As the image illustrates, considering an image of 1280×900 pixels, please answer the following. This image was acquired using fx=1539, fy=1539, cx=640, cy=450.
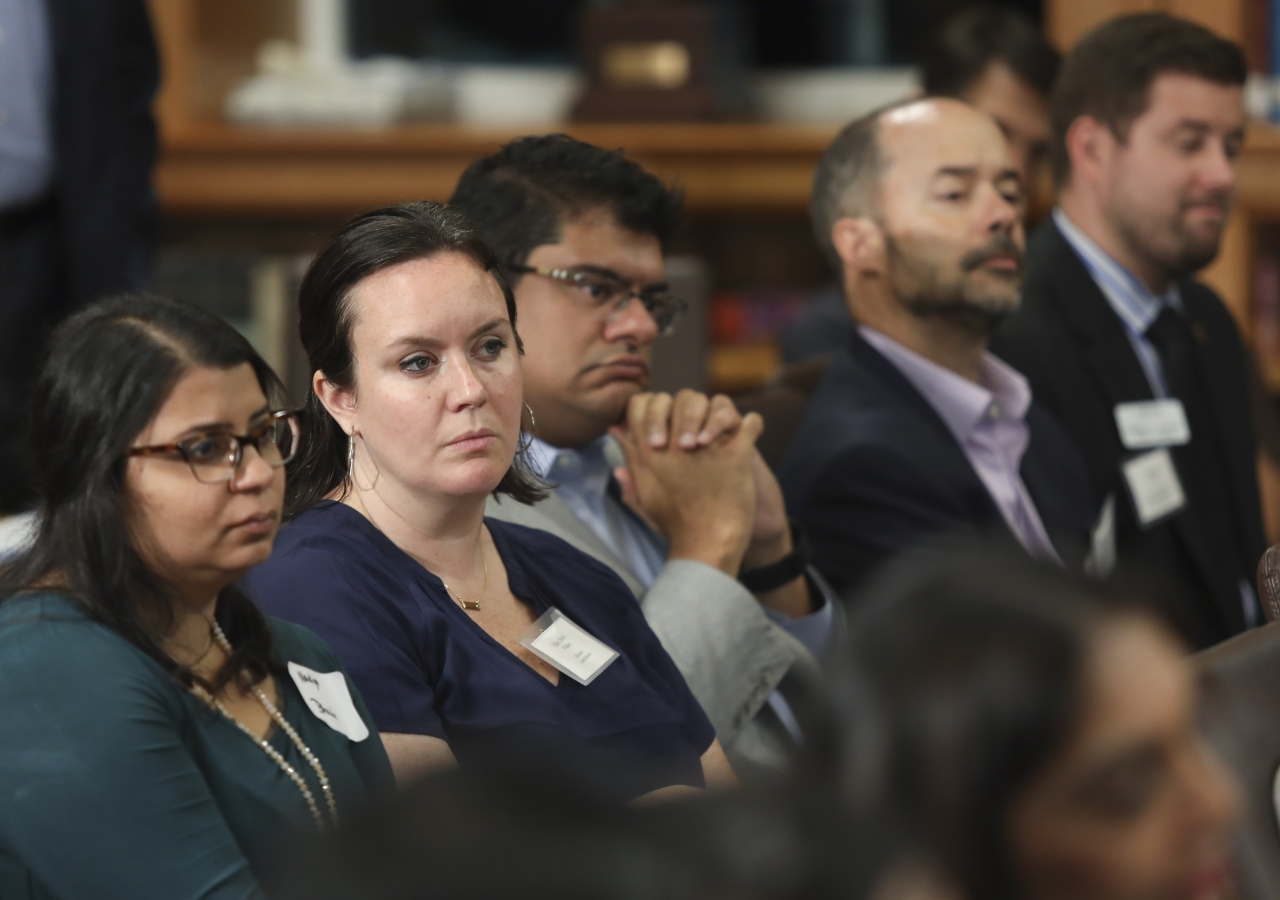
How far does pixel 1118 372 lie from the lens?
107 inches

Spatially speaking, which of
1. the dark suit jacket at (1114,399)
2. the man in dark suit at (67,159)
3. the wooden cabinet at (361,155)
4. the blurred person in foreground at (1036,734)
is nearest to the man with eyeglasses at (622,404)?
the dark suit jacket at (1114,399)

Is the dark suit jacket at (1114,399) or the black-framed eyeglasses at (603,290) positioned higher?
the black-framed eyeglasses at (603,290)

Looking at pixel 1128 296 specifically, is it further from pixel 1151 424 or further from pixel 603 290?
pixel 603 290

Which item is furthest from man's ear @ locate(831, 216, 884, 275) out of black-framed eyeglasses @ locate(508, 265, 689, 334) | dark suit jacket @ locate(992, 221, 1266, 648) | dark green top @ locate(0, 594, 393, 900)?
dark green top @ locate(0, 594, 393, 900)

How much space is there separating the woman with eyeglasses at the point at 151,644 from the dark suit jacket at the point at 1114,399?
5.55 feet

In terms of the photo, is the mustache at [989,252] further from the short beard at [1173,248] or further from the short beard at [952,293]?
the short beard at [1173,248]

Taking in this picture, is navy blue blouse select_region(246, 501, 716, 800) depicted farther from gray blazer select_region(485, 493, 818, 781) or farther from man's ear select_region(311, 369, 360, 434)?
gray blazer select_region(485, 493, 818, 781)

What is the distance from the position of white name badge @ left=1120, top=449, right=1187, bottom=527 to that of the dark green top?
1829 mm

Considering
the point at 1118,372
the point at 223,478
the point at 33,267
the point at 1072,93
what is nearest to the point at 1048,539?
the point at 1118,372

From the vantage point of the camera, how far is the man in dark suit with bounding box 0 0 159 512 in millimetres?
3682

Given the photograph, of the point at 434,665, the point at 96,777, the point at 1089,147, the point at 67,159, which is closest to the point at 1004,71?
the point at 1089,147

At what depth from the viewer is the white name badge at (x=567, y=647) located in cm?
152

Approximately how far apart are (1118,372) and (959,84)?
3.53 ft

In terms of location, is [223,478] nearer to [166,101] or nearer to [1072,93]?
[1072,93]
